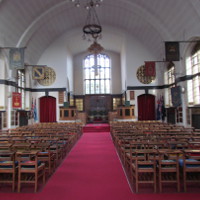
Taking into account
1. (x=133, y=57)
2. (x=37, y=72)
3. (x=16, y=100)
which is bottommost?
(x=16, y=100)

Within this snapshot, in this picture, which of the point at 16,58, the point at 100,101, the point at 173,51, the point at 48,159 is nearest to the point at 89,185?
the point at 48,159

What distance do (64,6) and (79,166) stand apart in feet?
50.4

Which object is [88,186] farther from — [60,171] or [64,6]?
[64,6]

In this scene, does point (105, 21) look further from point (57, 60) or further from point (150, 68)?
point (150, 68)

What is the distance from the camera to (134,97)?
2255 cm

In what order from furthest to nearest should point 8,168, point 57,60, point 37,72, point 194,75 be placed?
point 57,60
point 37,72
point 194,75
point 8,168

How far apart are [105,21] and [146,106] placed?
10017mm

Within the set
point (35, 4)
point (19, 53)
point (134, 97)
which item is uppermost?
point (35, 4)

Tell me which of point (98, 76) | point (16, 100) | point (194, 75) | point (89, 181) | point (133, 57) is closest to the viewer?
point (89, 181)

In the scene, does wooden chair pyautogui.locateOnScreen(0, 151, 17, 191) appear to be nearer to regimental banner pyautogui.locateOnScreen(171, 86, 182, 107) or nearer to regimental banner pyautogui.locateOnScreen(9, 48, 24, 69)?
regimental banner pyautogui.locateOnScreen(9, 48, 24, 69)

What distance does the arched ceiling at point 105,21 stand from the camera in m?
14.1

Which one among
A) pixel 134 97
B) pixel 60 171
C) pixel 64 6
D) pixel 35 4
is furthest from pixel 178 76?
pixel 60 171

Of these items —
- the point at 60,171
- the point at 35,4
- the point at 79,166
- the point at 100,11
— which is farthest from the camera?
the point at 100,11

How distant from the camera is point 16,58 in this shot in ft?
44.3
